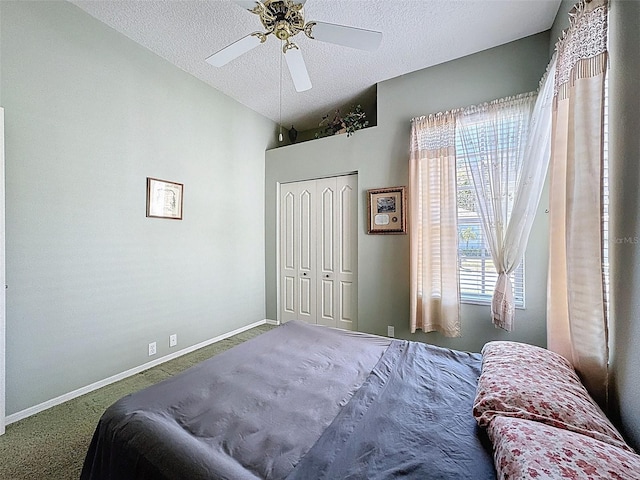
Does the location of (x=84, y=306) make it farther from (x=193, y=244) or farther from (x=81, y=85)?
(x=81, y=85)

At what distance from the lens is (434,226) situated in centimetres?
282

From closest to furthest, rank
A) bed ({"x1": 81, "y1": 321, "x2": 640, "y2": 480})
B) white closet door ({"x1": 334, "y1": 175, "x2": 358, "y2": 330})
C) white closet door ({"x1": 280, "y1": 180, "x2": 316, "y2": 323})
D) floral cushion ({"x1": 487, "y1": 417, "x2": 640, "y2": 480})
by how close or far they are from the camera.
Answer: floral cushion ({"x1": 487, "y1": 417, "x2": 640, "y2": 480}) < bed ({"x1": 81, "y1": 321, "x2": 640, "y2": 480}) < white closet door ({"x1": 334, "y1": 175, "x2": 358, "y2": 330}) < white closet door ({"x1": 280, "y1": 180, "x2": 316, "y2": 323})

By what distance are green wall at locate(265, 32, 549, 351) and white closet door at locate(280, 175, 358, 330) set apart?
0.22 meters

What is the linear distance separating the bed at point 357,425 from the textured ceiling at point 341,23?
8.29ft

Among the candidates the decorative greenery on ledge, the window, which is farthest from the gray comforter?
the decorative greenery on ledge

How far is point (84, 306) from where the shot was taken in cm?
226

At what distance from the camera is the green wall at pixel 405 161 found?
2473mm

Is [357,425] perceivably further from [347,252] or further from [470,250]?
[347,252]

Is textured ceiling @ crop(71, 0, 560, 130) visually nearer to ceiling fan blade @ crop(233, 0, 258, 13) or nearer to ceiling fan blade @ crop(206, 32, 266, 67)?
ceiling fan blade @ crop(206, 32, 266, 67)

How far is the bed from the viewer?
0.82m

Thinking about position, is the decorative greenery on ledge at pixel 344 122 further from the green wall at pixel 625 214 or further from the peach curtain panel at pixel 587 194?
the green wall at pixel 625 214

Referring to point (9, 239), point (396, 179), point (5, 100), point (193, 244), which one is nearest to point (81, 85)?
point (5, 100)

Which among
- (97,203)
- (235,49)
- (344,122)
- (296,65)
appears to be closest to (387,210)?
(344,122)

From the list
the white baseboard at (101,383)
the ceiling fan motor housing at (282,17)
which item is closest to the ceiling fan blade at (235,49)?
the ceiling fan motor housing at (282,17)
